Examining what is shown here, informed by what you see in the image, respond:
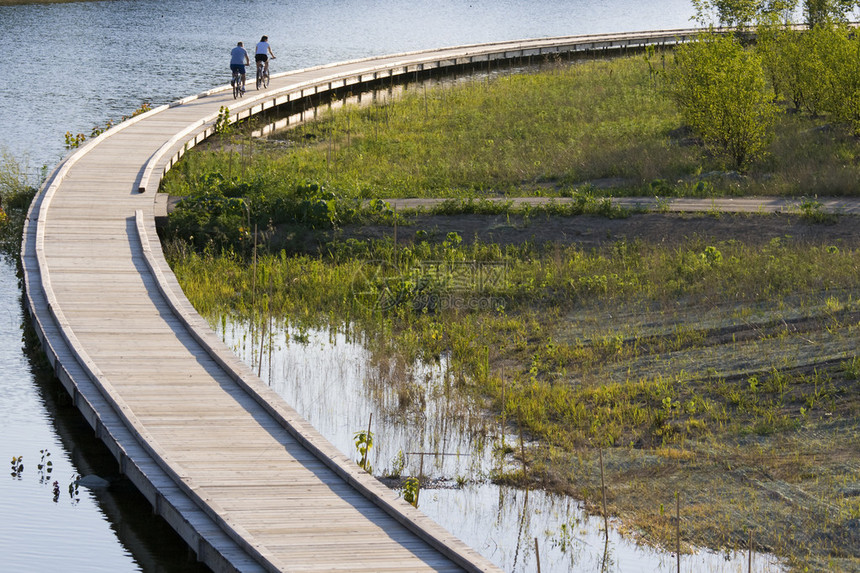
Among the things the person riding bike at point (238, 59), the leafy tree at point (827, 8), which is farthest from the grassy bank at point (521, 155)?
the leafy tree at point (827, 8)

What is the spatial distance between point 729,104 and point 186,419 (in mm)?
15872

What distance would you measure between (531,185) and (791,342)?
964cm

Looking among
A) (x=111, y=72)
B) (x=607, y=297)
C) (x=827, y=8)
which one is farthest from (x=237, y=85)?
(x=827, y=8)

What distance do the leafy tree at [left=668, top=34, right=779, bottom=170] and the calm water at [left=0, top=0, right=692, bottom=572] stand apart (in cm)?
1407

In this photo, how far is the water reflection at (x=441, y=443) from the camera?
9.31 m

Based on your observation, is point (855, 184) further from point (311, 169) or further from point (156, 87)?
point (156, 87)

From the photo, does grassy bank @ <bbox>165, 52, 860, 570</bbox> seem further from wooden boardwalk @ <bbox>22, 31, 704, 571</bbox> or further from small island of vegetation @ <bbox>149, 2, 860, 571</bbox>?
wooden boardwalk @ <bbox>22, 31, 704, 571</bbox>

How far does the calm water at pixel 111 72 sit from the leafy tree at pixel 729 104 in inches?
554

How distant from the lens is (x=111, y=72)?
42312 millimetres

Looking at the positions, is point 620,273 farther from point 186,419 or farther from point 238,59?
point 238,59

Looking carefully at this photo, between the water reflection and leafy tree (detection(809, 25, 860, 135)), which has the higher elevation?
leafy tree (detection(809, 25, 860, 135))

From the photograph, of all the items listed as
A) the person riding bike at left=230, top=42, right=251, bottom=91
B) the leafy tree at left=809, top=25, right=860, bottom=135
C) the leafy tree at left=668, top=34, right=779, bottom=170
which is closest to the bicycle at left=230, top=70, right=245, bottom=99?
the person riding bike at left=230, top=42, right=251, bottom=91

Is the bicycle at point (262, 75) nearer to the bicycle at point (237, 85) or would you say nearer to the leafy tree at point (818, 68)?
the bicycle at point (237, 85)

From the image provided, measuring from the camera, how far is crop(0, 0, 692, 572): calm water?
9805 mm
